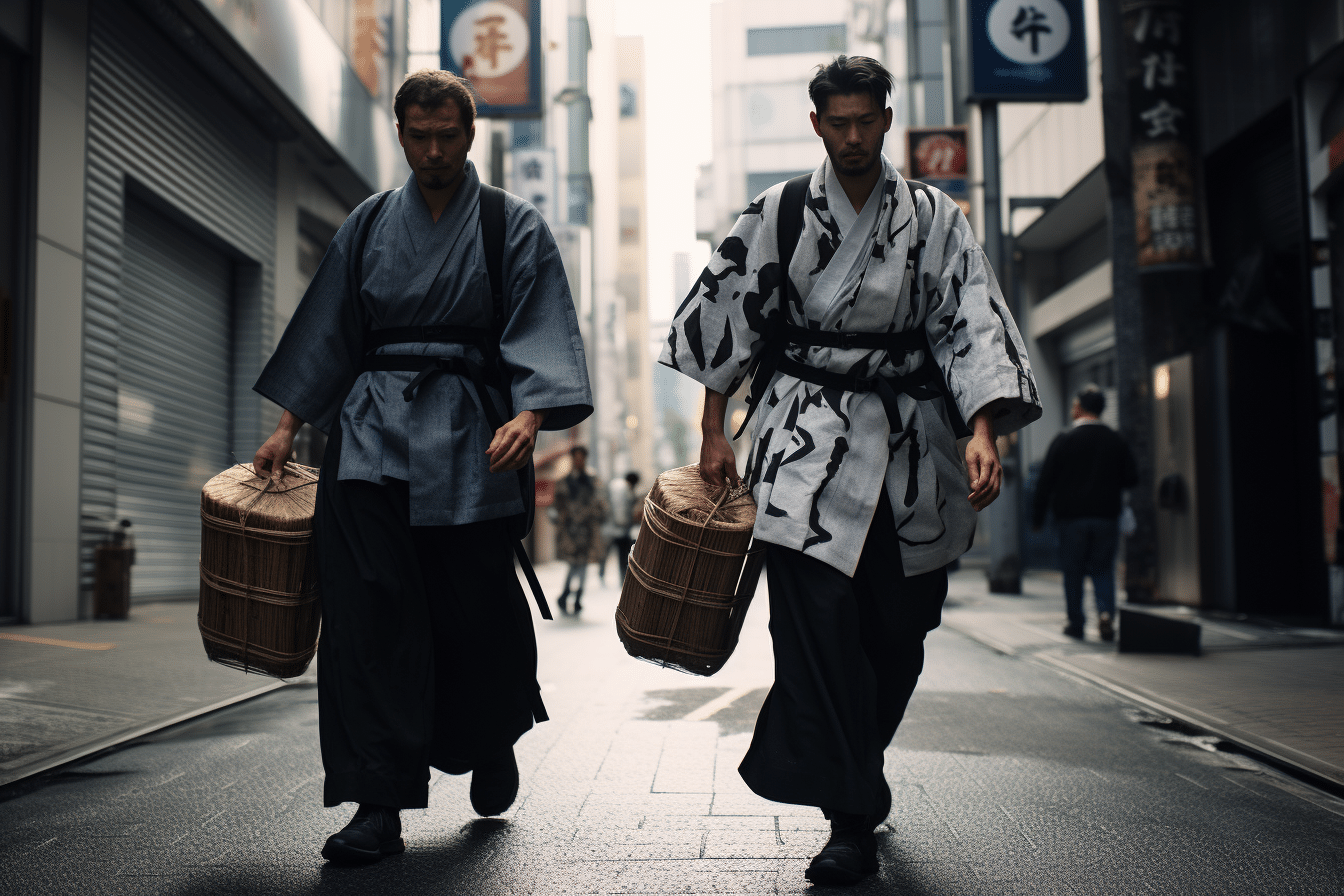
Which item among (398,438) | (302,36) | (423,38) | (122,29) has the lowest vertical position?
(398,438)

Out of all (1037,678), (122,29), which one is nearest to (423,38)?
(122,29)

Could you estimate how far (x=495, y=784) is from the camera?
143 inches

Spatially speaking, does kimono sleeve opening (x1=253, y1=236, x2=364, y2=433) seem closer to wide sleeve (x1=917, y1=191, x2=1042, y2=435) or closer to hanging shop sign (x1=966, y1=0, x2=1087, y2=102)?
wide sleeve (x1=917, y1=191, x2=1042, y2=435)

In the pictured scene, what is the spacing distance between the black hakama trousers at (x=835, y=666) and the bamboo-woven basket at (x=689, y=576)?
0.11 metres

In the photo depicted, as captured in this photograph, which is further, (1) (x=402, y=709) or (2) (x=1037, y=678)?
(2) (x=1037, y=678)

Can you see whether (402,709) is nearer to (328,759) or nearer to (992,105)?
(328,759)

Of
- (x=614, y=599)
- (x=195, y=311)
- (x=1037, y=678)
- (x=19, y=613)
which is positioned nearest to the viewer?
(x=1037, y=678)

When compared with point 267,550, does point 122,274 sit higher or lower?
higher

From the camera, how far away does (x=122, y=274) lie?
11.8 m

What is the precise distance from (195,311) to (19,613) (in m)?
4.93

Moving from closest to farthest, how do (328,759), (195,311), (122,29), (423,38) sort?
(328,759) → (122,29) → (195,311) → (423,38)

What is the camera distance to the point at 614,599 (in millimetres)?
16656

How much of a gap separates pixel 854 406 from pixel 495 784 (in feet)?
4.69

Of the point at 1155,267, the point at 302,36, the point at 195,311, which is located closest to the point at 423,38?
the point at 302,36
